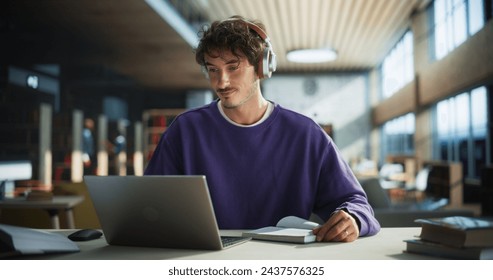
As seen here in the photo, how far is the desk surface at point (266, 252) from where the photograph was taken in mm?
1039

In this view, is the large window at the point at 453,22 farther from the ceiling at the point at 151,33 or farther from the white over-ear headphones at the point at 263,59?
the white over-ear headphones at the point at 263,59

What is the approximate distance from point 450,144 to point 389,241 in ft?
27.0

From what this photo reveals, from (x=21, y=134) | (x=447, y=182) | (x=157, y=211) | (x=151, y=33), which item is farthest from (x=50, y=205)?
(x=447, y=182)

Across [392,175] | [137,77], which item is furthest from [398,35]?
[137,77]

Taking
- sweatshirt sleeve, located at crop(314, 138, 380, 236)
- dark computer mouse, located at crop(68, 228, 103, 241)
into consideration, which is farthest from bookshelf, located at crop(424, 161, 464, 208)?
dark computer mouse, located at crop(68, 228, 103, 241)

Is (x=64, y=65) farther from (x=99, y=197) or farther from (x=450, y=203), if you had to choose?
(x=99, y=197)

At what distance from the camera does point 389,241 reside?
4.04 ft

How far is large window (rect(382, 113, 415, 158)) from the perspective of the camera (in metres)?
11.8

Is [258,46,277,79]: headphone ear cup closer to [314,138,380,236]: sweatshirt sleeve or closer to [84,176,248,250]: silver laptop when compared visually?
[314,138,380,236]: sweatshirt sleeve

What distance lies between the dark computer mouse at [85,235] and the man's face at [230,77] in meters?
0.54

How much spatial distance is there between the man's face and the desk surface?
0.53m

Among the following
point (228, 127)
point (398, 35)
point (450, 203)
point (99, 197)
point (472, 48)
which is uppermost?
point (398, 35)

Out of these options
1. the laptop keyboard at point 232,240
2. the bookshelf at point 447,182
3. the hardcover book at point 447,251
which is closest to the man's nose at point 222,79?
the laptop keyboard at point 232,240

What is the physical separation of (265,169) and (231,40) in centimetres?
41
